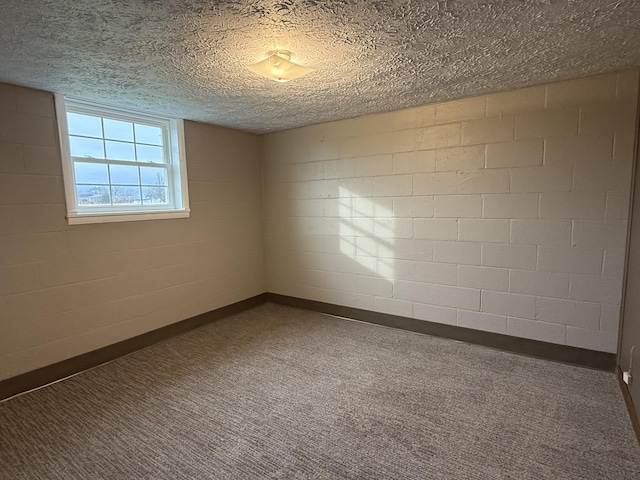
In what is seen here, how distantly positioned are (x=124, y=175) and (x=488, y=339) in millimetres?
3790

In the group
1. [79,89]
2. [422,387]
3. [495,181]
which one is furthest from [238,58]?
[422,387]

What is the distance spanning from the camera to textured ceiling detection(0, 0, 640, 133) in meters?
1.58

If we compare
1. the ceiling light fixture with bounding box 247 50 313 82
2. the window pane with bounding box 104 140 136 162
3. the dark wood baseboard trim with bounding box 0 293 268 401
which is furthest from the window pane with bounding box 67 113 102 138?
the dark wood baseboard trim with bounding box 0 293 268 401

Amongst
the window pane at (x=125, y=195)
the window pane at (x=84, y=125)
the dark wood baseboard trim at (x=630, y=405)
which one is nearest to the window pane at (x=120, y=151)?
the window pane at (x=84, y=125)

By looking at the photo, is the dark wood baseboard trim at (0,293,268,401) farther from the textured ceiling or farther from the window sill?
the textured ceiling

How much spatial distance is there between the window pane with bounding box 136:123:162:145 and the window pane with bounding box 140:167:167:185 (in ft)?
0.91

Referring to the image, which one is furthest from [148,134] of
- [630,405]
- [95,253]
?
[630,405]

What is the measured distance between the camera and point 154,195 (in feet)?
11.5

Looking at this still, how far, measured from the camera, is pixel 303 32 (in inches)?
70.8

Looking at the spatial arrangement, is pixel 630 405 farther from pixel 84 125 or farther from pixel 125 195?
pixel 84 125

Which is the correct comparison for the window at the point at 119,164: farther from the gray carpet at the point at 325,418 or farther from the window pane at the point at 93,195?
the gray carpet at the point at 325,418

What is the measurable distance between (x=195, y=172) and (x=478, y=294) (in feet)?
10.5

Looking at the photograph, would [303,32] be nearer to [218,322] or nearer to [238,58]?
[238,58]

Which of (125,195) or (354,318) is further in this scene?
(354,318)
